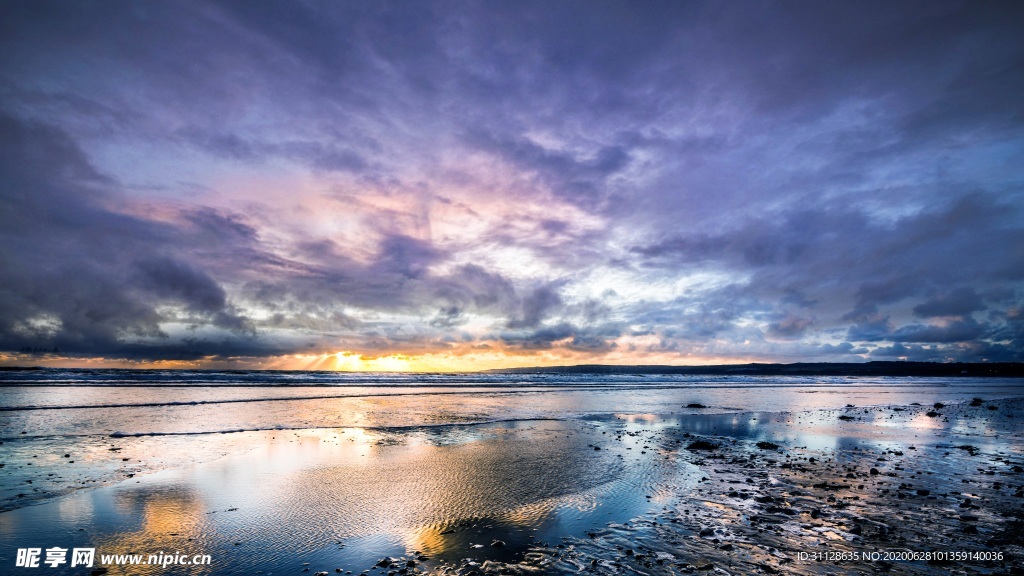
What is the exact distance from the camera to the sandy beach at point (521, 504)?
8070 millimetres

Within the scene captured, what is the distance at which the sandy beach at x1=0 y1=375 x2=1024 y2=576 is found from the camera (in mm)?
8070

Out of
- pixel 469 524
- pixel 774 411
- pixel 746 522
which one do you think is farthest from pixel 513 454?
pixel 774 411

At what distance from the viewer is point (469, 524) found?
9758 millimetres

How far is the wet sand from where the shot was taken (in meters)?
8.02

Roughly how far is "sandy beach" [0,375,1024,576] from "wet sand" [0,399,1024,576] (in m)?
0.06

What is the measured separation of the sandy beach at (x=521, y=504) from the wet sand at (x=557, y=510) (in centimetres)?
6

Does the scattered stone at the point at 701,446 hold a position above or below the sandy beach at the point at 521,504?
below

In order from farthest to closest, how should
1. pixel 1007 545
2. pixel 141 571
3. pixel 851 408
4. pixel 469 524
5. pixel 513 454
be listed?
pixel 851 408 < pixel 513 454 < pixel 469 524 < pixel 1007 545 < pixel 141 571

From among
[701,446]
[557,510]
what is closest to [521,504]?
[557,510]

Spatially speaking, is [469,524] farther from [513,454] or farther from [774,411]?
[774,411]

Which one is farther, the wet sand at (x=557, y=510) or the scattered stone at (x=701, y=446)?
the scattered stone at (x=701, y=446)

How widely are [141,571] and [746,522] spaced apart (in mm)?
11812

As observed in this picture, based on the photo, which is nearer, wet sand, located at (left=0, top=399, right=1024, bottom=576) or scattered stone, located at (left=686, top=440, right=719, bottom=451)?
wet sand, located at (left=0, top=399, right=1024, bottom=576)

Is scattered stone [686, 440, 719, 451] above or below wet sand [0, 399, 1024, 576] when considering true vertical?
below
